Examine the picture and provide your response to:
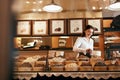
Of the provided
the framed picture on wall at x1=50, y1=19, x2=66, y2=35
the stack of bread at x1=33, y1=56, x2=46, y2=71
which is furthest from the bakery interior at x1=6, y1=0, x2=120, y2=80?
the stack of bread at x1=33, y1=56, x2=46, y2=71

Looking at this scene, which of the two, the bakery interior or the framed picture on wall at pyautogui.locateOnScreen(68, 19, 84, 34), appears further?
the framed picture on wall at pyautogui.locateOnScreen(68, 19, 84, 34)

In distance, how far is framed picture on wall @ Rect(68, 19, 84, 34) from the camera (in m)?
A: 5.13

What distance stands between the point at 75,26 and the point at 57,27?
430 mm

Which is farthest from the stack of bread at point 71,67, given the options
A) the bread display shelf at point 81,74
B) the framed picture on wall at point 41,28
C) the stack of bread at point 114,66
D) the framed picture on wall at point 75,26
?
the framed picture on wall at point 41,28

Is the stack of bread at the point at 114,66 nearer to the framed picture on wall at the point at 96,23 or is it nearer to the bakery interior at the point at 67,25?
the bakery interior at the point at 67,25

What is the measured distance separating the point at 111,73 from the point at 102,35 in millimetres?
Result: 2605

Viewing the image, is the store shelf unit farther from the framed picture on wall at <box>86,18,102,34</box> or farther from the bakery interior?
the framed picture on wall at <box>86,18,102,34</box>

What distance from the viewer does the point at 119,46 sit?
4445mm

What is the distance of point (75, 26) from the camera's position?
517 cm

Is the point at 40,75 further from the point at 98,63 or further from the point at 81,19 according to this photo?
the point at 81,19

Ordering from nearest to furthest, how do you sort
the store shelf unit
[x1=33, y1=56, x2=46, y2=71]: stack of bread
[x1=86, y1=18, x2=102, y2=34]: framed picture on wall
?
1. [x1=33, y1=56, x2=46, y2=71]: stack of bread
2. the store shelf unit
3. [x1=86, y1=18, x2=102, y2=34]: framed picture on wall

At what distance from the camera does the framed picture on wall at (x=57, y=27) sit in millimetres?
5238

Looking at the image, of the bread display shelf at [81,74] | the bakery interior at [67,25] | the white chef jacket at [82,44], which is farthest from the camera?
the bakery interior at [67,25]

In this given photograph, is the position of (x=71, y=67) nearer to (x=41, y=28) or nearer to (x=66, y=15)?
(x=41, y=28)
